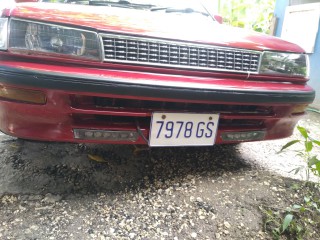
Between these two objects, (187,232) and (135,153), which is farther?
(135,153)

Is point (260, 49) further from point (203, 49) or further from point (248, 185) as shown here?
point (248, 185)

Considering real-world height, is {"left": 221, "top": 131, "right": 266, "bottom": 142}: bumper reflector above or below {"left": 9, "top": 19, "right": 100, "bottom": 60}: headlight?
below

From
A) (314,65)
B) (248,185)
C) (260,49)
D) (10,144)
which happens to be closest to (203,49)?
(260,49)

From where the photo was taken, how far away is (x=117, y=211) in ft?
4.83

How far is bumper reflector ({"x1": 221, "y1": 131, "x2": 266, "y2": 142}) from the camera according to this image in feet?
5.40

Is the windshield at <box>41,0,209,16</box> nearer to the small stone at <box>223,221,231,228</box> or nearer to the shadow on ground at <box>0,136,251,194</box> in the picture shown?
the shadow on ground at <box>0,136,251,194</box>

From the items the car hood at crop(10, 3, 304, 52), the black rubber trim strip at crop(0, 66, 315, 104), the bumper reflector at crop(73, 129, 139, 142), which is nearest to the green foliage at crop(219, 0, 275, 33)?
the car hood at crop(10, 3, 304, 52)

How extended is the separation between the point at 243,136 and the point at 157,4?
56.2 inches

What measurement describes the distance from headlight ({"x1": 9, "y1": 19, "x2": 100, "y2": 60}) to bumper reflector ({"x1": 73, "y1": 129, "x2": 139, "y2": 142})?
38 centimetres

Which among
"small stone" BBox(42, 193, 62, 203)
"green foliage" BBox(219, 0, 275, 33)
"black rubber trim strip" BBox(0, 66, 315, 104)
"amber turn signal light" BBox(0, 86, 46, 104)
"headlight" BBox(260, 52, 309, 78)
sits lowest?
"small stone" BBox(42, 193, 62, 203)

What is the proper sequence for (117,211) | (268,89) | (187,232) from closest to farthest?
(187,232) < (117,211) < (268,89)

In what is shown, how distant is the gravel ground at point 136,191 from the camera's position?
1.36 meters

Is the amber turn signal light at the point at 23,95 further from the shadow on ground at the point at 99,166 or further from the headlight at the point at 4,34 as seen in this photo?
the shadow on ground at the point at 99,166

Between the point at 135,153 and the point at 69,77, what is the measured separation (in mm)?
1004
